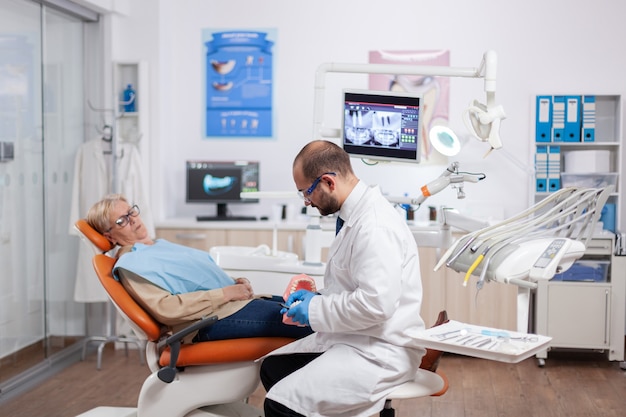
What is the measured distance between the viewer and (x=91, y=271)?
15.2 ft

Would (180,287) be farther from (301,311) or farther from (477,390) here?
(477,390)

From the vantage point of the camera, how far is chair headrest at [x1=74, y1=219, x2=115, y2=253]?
2867 millimetres

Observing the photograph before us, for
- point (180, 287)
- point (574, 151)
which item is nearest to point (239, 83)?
point (574, 151)

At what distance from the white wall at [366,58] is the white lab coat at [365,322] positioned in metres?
2.72

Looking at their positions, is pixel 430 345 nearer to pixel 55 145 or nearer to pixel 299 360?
pixel 299 360

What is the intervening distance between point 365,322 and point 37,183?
9.14ft

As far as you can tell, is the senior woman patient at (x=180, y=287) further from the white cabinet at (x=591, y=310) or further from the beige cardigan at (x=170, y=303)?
the white cabinet at (x=591, y=310)

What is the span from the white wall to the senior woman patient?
196 centimetres

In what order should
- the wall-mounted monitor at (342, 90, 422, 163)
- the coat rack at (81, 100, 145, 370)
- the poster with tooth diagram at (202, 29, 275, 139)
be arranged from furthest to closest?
the poster with tooth diagram at (202, 29, 275, 139), the coat rack at (81, 100, 145, 370), the wall-mounted monitor at (342, 90, 422, 163)

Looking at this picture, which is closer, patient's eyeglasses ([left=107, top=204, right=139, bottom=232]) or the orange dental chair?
the orange dental chair

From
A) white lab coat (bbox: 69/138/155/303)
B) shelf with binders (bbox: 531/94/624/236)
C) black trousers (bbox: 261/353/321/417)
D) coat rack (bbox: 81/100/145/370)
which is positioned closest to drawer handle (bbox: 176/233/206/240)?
white lab coat (bbox: 69/138/155/303)

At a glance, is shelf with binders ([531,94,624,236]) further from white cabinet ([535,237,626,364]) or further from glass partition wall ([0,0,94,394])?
glass partition wall ([0,0,94,394])

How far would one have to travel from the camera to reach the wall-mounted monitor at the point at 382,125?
10.1 feet

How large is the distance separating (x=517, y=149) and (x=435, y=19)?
98 cm
